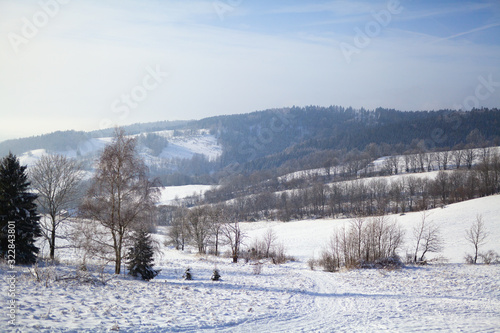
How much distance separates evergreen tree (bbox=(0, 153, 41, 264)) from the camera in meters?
15.1

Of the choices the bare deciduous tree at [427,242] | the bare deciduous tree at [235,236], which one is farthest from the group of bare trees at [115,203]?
the bare deciduous tree at [427,242]

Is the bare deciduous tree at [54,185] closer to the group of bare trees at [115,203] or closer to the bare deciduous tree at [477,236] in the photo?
the group of bare trees at [115,203]

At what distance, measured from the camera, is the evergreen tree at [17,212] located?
15109 mm

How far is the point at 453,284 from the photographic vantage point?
18.1 meters

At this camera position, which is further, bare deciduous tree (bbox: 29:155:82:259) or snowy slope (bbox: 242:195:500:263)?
snowy slope (bbox: 242:195:500:263)

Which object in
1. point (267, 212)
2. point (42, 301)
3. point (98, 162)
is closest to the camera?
point (42, 301)

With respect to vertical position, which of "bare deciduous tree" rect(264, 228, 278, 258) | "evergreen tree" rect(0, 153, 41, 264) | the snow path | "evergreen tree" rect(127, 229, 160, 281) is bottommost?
"bare deciduous tree" rect(264, 228, 278, 258)

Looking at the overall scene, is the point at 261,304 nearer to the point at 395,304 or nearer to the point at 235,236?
the point at 395,304

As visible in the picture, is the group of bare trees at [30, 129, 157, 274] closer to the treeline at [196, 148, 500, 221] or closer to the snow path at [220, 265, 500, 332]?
the snow path at [220, 265, 500, 332]

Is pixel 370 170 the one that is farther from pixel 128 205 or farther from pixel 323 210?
pixel 128 205

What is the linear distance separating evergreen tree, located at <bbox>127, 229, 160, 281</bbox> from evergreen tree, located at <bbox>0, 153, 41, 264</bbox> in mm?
5473

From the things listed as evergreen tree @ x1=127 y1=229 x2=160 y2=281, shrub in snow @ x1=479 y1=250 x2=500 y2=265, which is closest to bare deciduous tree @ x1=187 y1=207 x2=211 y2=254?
evergreen tree @ x1=127 y1=229 x2=160 y2=281

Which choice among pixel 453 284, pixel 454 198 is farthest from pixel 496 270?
pixel 454 198

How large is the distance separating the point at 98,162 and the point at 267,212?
9257 centimetres
